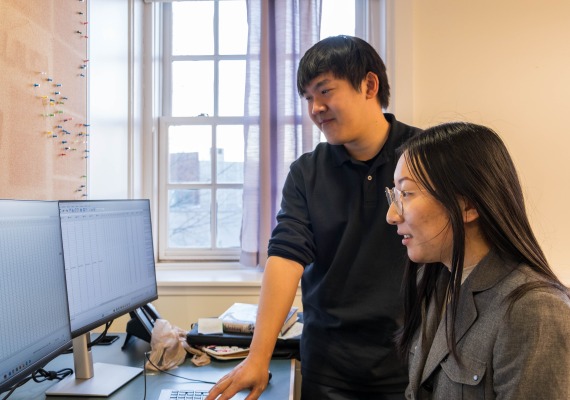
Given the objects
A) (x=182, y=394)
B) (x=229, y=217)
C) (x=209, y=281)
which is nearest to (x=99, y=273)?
(x=182, y=394)

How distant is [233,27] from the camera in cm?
260

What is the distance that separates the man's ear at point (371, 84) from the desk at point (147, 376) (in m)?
0.85

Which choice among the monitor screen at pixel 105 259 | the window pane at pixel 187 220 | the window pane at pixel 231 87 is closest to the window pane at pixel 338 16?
the window pane at pixel 231 87

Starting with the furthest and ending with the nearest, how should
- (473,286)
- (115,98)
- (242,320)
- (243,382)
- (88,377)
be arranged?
(115,98) → (242,320) → (88,377) → (243,382) → (473,286)

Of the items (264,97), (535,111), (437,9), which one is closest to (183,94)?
(264,97)

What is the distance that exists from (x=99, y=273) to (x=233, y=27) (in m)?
1.83

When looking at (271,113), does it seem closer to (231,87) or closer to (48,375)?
(231,87)

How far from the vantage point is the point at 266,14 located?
2334 millimetres

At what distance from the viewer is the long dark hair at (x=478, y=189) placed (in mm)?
807

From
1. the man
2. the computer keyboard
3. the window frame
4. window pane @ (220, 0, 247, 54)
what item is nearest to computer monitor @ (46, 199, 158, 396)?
the computer keyboard

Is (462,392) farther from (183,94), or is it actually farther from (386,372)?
(183,94)

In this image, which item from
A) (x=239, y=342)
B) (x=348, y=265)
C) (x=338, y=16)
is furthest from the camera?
(x=338, y=16)

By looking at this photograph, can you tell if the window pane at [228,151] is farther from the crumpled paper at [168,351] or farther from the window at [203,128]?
the crumpled paper at [168,351]

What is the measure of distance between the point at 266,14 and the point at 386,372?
183cm
